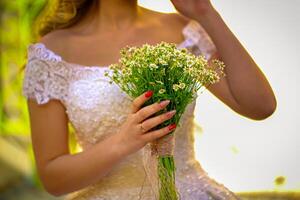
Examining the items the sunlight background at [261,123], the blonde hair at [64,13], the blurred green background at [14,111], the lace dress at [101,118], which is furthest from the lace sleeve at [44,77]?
the blurred green background at [14,111]

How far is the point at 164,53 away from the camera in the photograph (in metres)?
1.21

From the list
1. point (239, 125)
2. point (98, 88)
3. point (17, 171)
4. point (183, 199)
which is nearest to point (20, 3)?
point (17, 171)

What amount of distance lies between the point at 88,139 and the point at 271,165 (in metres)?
0.79

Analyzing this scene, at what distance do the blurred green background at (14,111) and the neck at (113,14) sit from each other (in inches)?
37.8

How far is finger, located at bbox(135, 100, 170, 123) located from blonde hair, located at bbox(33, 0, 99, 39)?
1.77 feet

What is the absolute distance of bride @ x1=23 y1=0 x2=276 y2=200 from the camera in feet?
5.09

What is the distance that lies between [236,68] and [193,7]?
178 mm

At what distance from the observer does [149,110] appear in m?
1.22

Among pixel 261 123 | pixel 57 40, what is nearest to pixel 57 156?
pixel 57 40

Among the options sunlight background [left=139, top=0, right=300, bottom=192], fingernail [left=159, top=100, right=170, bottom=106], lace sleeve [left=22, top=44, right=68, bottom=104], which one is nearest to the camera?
fingernail [left=159, top=100, right=170, bottom=106]

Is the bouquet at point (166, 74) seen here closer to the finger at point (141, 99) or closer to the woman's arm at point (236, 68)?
the finger at point (141, 99)

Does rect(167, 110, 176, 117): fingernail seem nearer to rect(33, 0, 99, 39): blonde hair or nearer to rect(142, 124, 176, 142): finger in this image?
rect(142, 124, 176, 142): finger

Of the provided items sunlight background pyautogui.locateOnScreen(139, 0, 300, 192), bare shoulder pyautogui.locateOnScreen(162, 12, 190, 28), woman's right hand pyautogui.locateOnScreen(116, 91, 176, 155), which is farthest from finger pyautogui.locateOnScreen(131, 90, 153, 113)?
sunlight background pyautogui.locateOnScreen(139, 0, 300, 192)

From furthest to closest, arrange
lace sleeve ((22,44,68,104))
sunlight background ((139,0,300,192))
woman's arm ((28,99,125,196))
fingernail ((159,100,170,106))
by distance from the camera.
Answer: sunlight background ((139,0,300,192)), lace sleeve ((22,44,68,104)), woman's arm ((28,99,125,196)), fingernail ((159,100,170,106))
